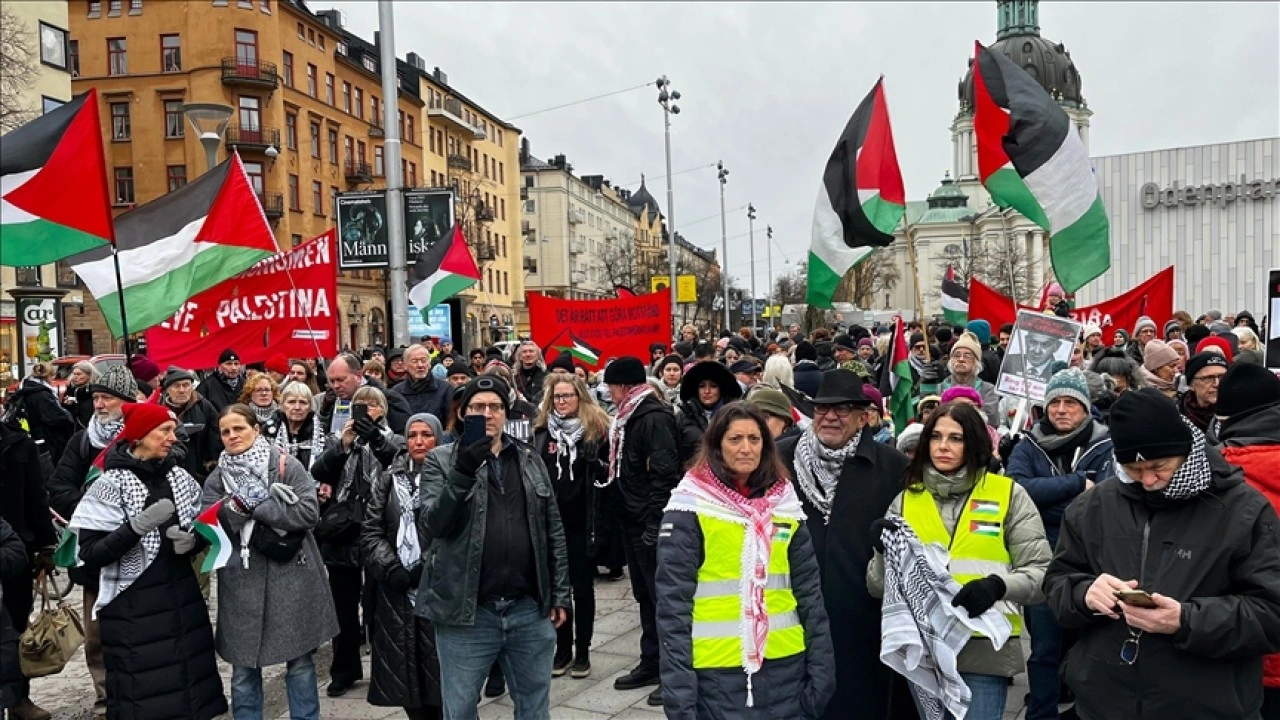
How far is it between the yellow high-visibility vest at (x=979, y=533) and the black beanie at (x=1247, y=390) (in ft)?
3.20

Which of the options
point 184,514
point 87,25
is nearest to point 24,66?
point 87,25

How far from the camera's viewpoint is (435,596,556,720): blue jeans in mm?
4562

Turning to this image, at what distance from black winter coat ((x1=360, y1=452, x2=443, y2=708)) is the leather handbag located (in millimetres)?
2195

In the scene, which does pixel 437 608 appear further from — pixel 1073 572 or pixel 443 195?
pixel 443 195

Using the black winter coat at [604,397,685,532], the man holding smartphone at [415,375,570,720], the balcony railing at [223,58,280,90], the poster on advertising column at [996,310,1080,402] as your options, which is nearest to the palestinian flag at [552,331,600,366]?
the black winter coat at [604,397,685,532]

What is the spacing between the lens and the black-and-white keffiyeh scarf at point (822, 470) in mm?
4496

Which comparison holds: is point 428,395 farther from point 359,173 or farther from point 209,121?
point 359,173

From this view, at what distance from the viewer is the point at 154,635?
5.02 m

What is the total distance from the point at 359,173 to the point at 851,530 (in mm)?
55503

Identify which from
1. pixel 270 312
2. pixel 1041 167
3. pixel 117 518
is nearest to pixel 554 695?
pixel 117 518

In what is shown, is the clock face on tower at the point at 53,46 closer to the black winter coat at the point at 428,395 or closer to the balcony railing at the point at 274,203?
the balcony railing at the point at 274,203

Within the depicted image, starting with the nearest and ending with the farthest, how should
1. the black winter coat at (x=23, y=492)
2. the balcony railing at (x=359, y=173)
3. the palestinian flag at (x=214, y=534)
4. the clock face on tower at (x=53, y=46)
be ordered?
the palestinian flag at (x=214, y=534), the black winter coat at (x=23, y=492), the clock face on tower at (x=53, y=46), the balcony railing at (x=359, y=173)

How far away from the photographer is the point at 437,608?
4.46 metres

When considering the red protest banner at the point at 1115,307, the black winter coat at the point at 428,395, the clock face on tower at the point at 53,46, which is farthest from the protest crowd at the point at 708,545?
the clock face on tower at the point at 53,46
